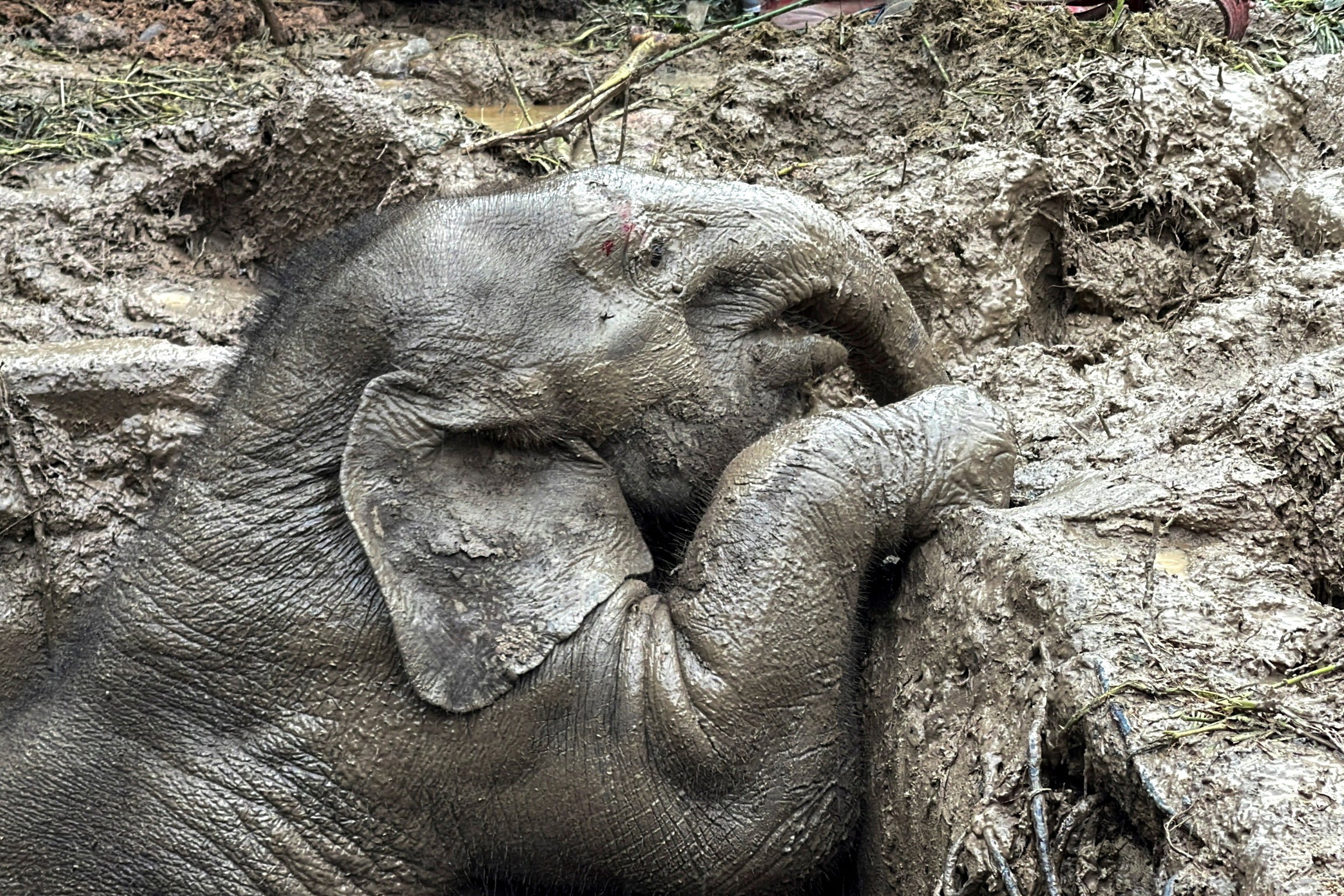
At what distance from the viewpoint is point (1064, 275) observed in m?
6.39

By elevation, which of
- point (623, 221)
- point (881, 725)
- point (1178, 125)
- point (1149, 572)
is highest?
point (623, 221)

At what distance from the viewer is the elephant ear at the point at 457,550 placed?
12.9ft

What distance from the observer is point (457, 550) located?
396 cm

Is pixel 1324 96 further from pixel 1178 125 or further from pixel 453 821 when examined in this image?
pixel 453 821

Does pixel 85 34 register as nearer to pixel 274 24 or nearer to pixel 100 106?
pixel 274 24

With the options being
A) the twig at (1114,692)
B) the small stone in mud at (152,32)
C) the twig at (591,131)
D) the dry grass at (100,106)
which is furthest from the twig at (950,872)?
the small stone in mud at (152,32)

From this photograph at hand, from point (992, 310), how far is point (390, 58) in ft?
13.4

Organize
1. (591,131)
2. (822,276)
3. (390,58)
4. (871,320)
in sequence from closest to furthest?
(822,276), (871,320), (591,131), (390,58)

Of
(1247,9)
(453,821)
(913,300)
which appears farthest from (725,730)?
(1247,9)

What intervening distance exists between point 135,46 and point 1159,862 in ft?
24.5

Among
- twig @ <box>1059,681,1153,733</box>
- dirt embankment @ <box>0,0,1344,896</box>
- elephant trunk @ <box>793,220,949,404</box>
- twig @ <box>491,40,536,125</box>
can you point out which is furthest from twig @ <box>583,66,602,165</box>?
twig @ <box>1059,681,1153,733</box>

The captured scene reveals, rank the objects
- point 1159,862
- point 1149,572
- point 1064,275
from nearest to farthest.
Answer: point 1159,862
point 1149,572
point 1064,275

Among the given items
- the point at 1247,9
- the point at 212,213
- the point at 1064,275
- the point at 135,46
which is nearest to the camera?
the point at 212,213

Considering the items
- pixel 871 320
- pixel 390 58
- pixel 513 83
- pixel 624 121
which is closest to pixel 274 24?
pixel 390 58
